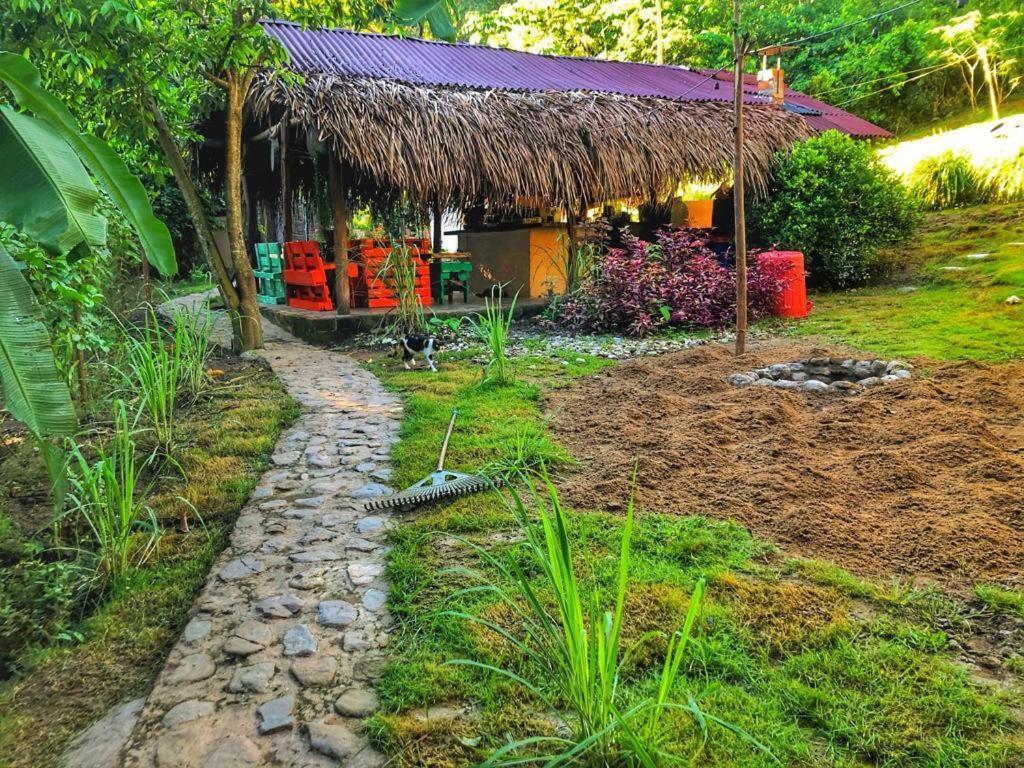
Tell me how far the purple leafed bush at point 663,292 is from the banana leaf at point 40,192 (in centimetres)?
596

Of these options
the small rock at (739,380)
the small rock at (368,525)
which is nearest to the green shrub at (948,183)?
the small rock at (739,380)

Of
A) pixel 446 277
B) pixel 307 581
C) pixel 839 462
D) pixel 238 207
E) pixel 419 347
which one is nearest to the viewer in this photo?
pixel 307 581

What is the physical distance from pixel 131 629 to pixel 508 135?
259 inches

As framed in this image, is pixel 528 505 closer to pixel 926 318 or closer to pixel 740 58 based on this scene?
pixel 740 58

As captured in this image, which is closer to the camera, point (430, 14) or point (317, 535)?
point (430, 14)

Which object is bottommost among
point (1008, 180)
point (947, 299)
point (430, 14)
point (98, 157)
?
point (947, 299)

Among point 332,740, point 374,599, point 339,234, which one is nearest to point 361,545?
point 374,599

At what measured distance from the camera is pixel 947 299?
24.5ft

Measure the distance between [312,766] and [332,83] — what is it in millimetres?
6551

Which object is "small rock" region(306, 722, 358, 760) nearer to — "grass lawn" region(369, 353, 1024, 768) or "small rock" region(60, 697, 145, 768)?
"grass lawn" region(369, 353, 1024, 768)

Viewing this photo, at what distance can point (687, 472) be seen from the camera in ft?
10.2

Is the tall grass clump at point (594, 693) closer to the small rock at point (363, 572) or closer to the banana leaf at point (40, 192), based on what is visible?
the small rock at point (363, 572)

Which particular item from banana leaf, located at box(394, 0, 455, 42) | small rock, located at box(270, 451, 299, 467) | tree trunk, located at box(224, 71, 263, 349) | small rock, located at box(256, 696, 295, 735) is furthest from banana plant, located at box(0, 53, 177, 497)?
tree trunk, located at box(224, 71, 263, 349)

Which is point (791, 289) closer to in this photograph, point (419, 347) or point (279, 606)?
point (419, 347)
